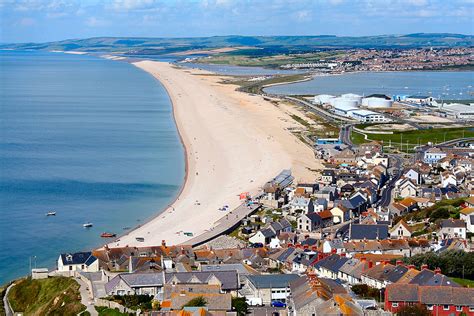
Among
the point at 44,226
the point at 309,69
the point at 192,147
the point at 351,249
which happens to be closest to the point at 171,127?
the point at 192,147

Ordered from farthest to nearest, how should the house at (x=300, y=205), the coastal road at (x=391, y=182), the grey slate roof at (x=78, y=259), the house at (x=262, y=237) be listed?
the coastal road at (x=391, y=182), the house at (x=300, y=205), the house at (x=262, y=237), the grey slate roof at (x=78, y=259)

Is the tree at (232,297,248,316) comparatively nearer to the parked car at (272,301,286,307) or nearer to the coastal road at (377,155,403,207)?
the parked car at (272,301,286,307)

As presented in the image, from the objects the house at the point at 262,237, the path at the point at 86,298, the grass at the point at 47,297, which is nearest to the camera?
the path at the point at 86,298

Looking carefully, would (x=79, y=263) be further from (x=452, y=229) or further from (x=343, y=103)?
(x=343, y=103)

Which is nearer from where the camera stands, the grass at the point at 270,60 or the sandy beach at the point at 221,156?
the sandy beach at the point at 221,156

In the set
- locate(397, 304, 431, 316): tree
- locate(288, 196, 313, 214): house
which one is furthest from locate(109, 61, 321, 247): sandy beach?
locate(397, 304, 431, 316): tree

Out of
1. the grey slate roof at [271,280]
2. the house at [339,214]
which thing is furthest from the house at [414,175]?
the grey slate roof at [271,280]

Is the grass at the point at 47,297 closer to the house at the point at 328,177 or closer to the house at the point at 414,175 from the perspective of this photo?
the house at the point at 328,177

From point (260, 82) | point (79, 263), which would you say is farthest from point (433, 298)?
point (260, 82)
